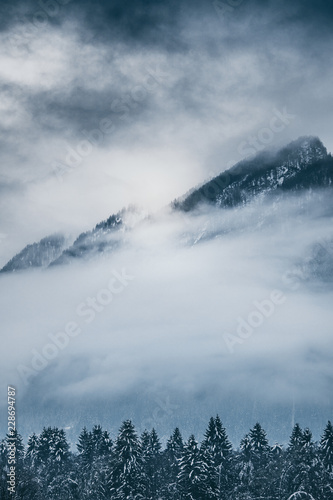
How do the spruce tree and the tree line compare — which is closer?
the tree line

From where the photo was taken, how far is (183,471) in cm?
7238

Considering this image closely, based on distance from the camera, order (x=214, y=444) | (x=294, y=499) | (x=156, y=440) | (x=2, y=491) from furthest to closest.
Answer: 1. (x=156, y=440)
2. (x=214, y=444)
3. (x=294, y=499)
4. (x=2, y=491)

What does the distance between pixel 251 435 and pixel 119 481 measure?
25203 mm

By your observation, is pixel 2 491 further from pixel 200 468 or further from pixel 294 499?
pixel 294 499

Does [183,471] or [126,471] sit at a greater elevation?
[126,471]

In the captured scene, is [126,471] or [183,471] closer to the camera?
[183,471]

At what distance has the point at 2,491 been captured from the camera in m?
62.4

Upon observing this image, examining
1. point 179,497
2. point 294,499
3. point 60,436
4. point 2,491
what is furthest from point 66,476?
point 294,499

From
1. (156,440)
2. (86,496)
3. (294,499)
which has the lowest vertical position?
(294,499)

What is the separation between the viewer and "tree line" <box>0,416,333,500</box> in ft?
236

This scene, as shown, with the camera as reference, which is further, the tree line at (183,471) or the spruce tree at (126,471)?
the spruce tree at (126,471)

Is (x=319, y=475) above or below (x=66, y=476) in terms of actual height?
below

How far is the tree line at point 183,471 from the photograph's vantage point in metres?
72.1

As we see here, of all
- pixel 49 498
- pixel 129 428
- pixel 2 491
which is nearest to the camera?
pixel 2 491
